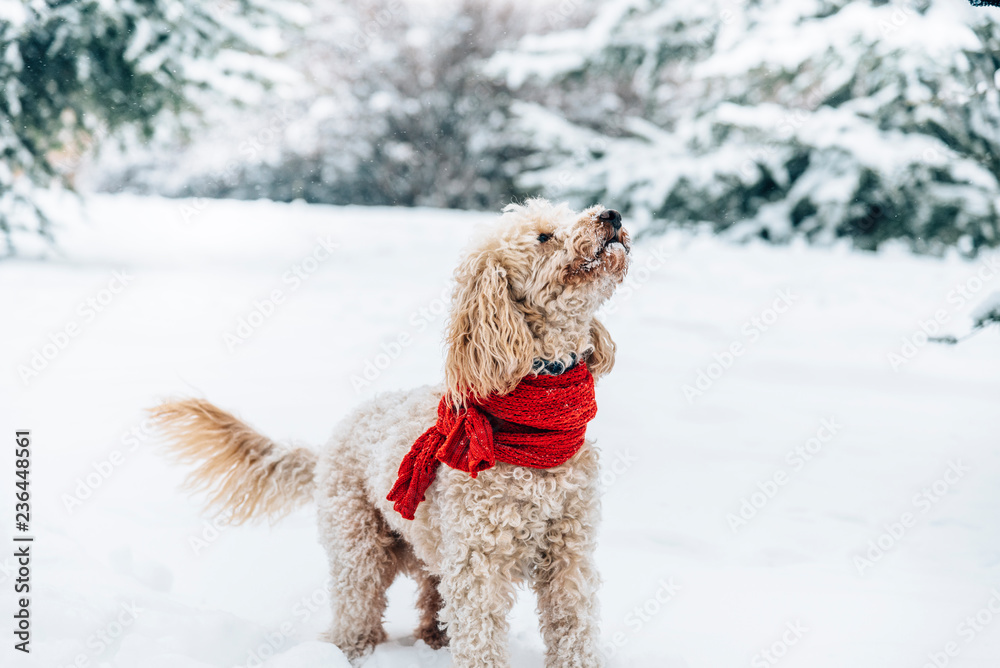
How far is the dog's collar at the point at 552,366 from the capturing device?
7.91 ft

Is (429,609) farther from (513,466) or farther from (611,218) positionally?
(611,218)

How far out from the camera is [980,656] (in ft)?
9.21

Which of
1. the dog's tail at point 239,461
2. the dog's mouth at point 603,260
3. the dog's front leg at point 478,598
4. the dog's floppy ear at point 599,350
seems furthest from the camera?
the dog's tail at point 239,461

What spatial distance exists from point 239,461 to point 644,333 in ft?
12.9

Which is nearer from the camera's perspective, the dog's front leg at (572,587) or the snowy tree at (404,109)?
the dog's front leg at (572,587)

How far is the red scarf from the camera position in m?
2.34

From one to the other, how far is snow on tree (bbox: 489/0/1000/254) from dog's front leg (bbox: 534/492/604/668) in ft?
15.0

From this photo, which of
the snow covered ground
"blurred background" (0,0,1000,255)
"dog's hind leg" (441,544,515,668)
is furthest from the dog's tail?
"blurred background" (0,0,1000,255)

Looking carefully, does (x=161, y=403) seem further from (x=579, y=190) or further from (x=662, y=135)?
(x=662, y=135)

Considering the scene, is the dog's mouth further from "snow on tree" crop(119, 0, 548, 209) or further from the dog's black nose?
"snow on tree" crop(119, 0, 548, 209)

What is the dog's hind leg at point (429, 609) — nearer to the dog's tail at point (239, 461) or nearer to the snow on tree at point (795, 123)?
the dog's tail at point (239, 461)

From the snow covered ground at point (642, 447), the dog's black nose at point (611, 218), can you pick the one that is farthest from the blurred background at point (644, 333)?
the dog's black nose at point (611, 218)

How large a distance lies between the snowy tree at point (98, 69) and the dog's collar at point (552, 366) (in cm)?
607

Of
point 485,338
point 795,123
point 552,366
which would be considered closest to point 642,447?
point 552,366
